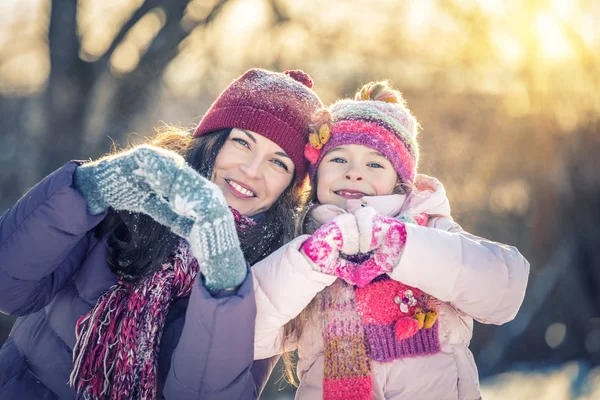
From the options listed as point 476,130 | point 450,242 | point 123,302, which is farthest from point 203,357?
point 476,130

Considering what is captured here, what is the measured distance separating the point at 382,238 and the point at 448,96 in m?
4.90

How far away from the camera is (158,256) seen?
2018 mm

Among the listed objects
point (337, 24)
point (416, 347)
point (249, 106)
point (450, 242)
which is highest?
point (337, 24)

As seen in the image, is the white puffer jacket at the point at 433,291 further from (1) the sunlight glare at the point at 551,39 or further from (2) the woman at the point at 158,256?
(1) the sunlight glare at the point at 551,39

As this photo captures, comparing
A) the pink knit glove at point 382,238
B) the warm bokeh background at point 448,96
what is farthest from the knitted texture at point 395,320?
the warm bokeh background at point 448,96

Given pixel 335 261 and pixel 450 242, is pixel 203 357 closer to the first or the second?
pixel 335 261

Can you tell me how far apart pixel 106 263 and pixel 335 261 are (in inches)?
36.3

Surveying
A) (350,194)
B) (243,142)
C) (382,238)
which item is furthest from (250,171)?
(382,238)

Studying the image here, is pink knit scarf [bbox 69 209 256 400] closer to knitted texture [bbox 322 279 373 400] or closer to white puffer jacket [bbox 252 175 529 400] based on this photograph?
white puffer jacket [bbox 252 175 529 400]

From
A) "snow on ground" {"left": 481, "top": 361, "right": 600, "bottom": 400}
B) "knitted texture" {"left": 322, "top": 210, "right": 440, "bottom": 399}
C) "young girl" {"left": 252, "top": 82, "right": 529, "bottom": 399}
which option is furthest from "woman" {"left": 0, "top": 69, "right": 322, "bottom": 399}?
"snow on ground" {"left": 481, "top": 361, "right": 600, "bottom": 400}

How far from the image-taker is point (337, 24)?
18.5ft

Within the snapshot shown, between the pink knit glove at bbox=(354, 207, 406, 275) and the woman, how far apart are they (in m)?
0.45

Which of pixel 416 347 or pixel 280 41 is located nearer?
pixel 416 347

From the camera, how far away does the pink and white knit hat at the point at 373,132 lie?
7.31 feet
